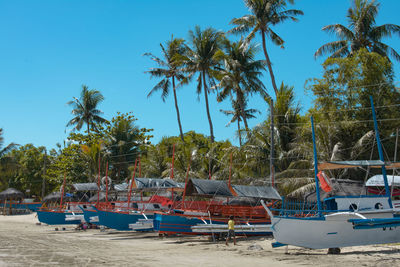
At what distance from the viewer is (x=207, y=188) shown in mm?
20172

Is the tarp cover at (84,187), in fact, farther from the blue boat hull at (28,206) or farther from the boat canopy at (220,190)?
the blue boat hull at (28,206)

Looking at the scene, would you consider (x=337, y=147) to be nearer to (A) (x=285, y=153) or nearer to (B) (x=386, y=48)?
(A) (x=285, y=153)

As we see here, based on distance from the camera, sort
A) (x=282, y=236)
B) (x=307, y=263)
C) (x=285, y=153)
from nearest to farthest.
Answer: (x=307, y=263), (x=282, y=236), (x=285, y=153)

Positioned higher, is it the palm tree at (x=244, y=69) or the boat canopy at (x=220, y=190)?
the palm tree at (x=244, y=69)

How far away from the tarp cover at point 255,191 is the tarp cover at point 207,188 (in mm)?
531

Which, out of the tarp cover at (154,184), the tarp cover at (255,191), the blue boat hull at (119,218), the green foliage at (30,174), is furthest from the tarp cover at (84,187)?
the green foliage at (30,174)

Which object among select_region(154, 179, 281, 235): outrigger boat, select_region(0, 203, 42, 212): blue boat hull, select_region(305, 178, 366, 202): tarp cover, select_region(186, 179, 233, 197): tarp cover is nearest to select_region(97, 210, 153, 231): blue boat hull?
select_region(154, 179, 281, 235): outrigger boat

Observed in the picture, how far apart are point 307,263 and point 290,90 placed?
832 inches

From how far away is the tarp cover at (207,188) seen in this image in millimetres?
19984

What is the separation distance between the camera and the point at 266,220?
21.3m

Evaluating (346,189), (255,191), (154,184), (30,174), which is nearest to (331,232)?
(346,189)

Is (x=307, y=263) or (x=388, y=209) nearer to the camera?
(x=307, y=263)

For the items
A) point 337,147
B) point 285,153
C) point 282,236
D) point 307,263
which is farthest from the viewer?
point 285,153

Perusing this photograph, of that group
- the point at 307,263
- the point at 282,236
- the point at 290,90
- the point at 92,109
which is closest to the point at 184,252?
the point at 282,236
